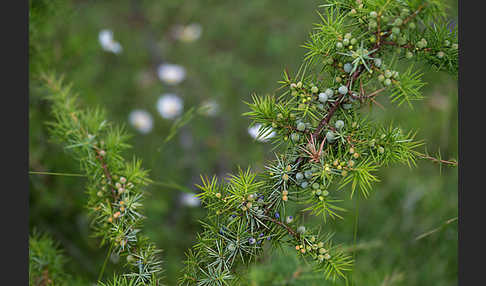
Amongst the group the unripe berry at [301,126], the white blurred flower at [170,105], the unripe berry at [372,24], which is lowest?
the white blurred flower at [170,105]

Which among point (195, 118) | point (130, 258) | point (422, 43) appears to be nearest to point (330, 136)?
point (422, 43)

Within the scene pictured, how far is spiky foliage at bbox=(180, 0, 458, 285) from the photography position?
26.3 inches

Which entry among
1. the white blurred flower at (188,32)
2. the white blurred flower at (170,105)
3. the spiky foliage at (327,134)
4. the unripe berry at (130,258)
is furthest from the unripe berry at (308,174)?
the white blurred flower at (188,32)

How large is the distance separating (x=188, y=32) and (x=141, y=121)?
0.65m

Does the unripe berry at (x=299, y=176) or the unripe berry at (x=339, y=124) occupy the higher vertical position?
the unripe berry at (x=339, y=124)

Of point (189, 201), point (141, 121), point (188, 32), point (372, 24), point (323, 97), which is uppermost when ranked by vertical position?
point (372, 24)

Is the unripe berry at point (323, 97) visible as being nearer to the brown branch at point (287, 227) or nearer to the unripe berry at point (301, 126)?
the unripe berry at point (301, 126)

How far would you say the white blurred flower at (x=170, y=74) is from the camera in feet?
7.44

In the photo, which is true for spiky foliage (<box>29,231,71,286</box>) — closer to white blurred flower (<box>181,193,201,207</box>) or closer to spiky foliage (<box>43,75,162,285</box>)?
spiky foliage (<box>43,75,162,285</box>)

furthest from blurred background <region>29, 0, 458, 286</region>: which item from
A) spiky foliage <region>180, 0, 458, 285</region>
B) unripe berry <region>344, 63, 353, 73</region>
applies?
unripe berry <region>344, 63, 353, 73</region>

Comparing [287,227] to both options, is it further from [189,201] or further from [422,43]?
[189,201]

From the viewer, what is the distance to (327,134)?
0.67 m

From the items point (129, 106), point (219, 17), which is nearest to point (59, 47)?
point (129, 106)

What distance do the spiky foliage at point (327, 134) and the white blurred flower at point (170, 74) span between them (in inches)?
64.2
